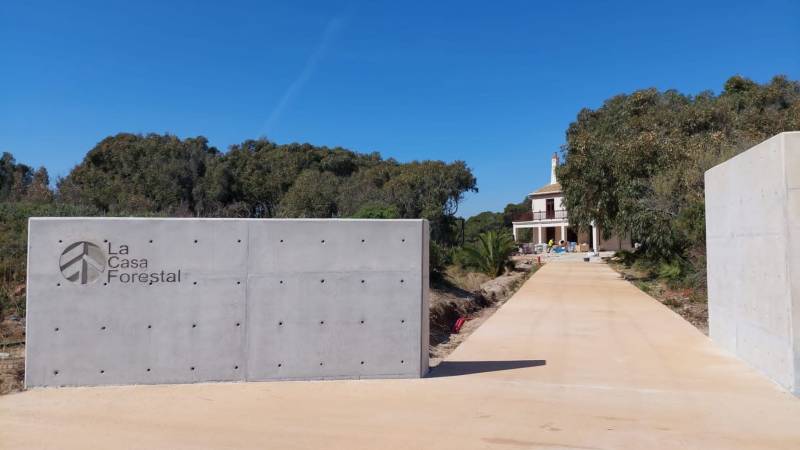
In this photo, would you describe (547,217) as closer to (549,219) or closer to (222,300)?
(549,219)

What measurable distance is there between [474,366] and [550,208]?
54.7 metres

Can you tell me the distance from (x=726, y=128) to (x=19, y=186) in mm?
29633

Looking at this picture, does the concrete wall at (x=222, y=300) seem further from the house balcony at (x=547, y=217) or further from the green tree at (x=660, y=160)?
the house balcony at (x=547, y=217)

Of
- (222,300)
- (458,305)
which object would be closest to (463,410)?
(222,300)

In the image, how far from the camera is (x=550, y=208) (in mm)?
60906

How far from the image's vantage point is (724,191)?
29.1 feet

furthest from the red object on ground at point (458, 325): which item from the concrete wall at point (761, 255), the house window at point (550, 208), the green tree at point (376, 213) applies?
the house window at point (550, 208)

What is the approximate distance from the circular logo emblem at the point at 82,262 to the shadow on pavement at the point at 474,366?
4.07 m

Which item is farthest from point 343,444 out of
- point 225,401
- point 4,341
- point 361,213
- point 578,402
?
point 361,213

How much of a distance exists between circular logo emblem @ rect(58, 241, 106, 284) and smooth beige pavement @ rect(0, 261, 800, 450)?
4.14 feet

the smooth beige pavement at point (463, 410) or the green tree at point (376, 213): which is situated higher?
the green tree at point (376, 213)

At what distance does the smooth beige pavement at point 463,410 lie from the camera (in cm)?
517

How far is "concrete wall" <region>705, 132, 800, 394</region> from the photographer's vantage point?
6398 millimetres

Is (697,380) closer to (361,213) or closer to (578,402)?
(578,402)
